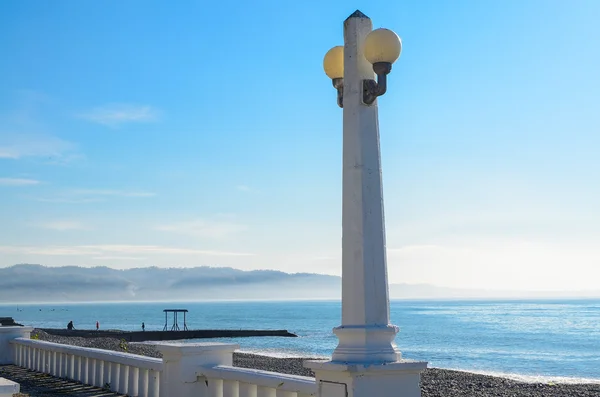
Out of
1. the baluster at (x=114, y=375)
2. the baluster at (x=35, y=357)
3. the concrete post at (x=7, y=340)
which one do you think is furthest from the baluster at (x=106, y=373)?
the concrete post at (x=7, y=340)

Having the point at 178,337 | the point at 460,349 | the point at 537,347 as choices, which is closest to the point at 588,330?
the point at 537,347

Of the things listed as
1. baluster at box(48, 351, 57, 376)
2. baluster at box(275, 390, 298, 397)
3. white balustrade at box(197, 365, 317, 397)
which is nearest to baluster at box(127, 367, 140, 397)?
white balustrade at box(197, 365, 317, 397)

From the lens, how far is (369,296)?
4531 mm

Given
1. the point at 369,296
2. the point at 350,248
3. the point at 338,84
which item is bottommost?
the point at 369,296

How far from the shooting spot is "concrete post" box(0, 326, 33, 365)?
40.7ft

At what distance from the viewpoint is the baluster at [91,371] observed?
919 centimetres

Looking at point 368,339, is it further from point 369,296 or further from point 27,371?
point 27,371

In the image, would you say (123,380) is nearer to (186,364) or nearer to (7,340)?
(186,364)

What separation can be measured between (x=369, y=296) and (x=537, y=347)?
2511 inches

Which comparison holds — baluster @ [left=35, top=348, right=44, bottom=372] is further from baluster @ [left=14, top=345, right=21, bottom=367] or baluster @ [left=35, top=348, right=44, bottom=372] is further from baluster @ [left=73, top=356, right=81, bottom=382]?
baluster @ [left=73, top=356, right=81, bottom=382]

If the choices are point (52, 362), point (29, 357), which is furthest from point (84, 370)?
point (29, 357)

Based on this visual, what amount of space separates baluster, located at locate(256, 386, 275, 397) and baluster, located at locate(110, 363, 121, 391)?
3.10 metres

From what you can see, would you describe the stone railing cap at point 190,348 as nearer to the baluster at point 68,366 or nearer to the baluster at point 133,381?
the baluster at point 133,381

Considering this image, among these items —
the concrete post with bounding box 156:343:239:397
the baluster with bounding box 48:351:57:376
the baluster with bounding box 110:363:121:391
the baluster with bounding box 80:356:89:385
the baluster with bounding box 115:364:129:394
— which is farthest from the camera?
the baluster with bounding box 48:351:57:376
